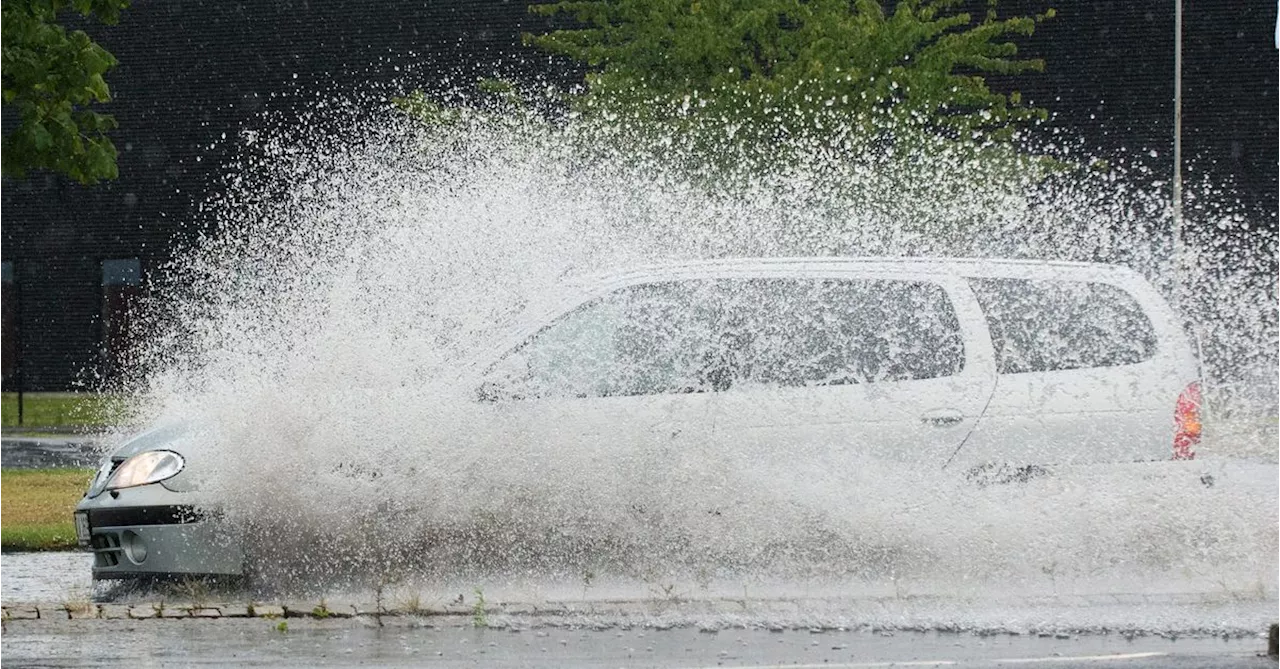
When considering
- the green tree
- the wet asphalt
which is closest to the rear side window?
the wet asphalt

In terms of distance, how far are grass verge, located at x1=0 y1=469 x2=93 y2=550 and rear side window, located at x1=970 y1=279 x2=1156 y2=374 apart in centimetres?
567

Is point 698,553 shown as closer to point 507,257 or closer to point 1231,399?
point 507,257

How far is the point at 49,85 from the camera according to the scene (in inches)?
767

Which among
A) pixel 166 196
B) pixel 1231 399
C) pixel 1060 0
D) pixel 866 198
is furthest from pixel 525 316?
pixel 166 196

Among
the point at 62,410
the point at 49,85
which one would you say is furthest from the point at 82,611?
the point at 62,410

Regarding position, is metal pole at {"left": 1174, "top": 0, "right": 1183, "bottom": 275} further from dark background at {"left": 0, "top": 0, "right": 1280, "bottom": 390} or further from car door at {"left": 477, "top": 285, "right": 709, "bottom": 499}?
car door at {"left": 477, "top": 285, "right": 709, "bottom": 499}

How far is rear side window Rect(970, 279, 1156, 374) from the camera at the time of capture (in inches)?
361

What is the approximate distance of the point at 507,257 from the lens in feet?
33.4

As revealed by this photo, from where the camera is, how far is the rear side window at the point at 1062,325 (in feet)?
30.1

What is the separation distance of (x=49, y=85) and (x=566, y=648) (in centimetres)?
1386

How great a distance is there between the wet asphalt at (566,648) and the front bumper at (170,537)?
88 cm

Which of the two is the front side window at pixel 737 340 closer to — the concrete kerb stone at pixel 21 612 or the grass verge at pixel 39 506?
the concrete kerb stone at pixel 21 612

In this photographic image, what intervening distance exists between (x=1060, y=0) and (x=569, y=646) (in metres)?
29.3

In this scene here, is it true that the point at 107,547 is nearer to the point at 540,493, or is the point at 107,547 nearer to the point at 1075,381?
the point at 540,493
